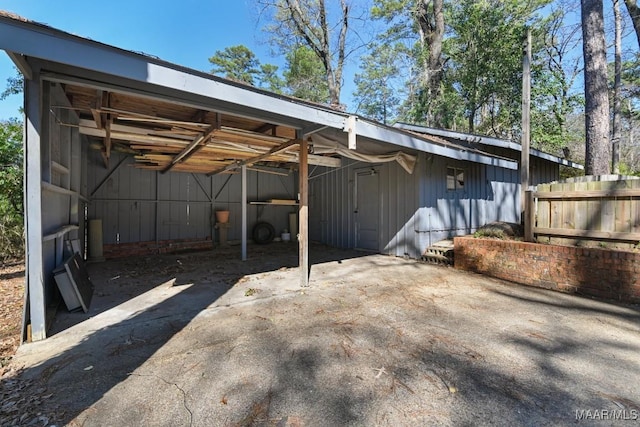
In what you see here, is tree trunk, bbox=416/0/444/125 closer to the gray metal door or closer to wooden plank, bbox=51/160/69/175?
the gray metal door

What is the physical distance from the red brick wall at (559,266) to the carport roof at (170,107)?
2014 mm

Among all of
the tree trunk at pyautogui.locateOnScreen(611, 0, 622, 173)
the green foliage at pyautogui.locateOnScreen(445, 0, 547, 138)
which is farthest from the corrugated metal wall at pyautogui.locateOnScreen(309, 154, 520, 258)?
the tree trunk at pyautogui.locateOnScreen(611, 0, 622, 173)

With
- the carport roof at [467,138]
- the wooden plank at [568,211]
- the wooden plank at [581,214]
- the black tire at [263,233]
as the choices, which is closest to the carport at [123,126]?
the carport roof at [467,138]

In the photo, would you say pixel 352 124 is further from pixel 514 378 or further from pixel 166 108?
pixel 514 378

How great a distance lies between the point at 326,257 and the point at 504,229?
3.74m

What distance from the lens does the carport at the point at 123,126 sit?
2.25m

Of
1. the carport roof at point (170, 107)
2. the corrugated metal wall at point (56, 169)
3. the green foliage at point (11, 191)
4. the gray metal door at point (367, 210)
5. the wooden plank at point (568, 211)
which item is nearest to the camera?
the carport roof at point (170, 107)

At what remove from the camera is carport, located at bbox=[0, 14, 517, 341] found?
7.37 feet

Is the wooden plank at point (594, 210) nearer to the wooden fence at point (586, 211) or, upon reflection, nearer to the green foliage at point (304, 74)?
the wooden fence at point (586, 211)

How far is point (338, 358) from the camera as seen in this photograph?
7.35ft

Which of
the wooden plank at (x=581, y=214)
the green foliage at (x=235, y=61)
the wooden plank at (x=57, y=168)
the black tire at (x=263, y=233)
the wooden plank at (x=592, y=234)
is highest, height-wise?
the green foliage at (x=235, y=61)

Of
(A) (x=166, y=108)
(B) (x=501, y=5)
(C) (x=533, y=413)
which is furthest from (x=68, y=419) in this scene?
(B) (x=501, y=5)

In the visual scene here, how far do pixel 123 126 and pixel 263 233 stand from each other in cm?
556

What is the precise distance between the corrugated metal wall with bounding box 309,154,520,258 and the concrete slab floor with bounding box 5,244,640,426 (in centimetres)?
240
